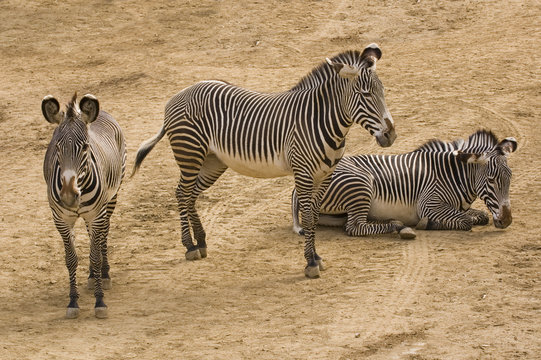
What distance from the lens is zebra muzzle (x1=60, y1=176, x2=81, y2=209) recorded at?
957cm

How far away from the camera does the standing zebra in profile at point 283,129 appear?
1147 cm

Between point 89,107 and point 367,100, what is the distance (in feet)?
10.8

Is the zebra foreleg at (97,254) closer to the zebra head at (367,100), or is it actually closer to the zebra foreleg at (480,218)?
the zebra head at (367,100)

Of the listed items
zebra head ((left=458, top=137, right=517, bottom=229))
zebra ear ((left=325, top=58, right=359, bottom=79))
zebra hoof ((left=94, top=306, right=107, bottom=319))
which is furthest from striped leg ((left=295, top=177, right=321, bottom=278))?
zebra head ((left=458, top=137, right=517, bottom=229))

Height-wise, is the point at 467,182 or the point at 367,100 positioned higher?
the point at 367,100

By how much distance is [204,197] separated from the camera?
15.1 meters

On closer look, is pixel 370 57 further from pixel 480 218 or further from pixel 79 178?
pixel 79 178

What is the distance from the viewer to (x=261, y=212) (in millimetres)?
14383

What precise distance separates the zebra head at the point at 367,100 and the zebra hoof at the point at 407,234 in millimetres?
1816

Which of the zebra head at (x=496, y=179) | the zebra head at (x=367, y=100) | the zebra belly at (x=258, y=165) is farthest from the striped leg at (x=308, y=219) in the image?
the zebra head at (x=496, y=179)

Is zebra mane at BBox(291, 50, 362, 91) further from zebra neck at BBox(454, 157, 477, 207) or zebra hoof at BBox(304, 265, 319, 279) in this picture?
zebra neck at BBox(454, 157, 477, 207)

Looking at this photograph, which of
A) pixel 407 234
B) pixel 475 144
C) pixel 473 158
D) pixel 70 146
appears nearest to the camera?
pixel 70 146

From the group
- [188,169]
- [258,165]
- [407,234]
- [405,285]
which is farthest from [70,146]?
[407,234]

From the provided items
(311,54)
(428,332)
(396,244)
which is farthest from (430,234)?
(311,54)
